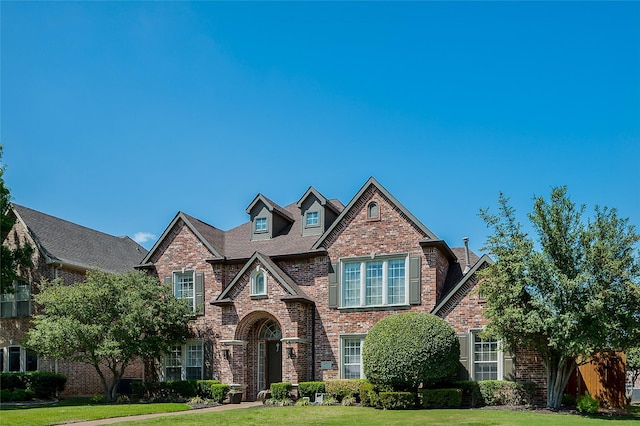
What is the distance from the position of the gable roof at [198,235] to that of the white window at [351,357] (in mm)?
6902

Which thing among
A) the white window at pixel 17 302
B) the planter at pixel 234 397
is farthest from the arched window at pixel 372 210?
the white window at pixel 17 302

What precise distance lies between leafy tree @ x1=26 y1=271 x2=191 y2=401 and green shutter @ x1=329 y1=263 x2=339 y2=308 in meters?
6.46

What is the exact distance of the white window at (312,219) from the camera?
28678 millimetres

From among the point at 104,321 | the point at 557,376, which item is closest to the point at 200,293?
the point at 104,321

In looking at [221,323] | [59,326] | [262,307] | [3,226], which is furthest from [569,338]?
[3,226]

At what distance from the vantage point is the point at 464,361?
23219mm

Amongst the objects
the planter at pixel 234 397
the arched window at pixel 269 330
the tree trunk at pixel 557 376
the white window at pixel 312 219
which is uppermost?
the white window at pixel 312 219

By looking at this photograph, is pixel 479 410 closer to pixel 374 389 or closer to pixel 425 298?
pixel 374 389

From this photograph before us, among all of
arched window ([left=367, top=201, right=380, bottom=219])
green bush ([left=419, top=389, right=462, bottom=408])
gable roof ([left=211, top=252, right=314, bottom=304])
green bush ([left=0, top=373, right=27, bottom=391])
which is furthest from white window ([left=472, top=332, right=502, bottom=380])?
green bush ([left=0, top=373, right=27, bottom=391])

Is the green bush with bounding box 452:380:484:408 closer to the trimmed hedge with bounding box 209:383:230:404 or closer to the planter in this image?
the planter

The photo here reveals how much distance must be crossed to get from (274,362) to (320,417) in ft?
30.0

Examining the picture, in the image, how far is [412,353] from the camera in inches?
840

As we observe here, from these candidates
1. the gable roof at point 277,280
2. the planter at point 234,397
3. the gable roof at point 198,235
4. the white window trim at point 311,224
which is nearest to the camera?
the planter at point 234,397

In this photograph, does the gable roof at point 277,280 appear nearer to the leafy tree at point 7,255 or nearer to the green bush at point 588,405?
the leafy tree at point 7,255
